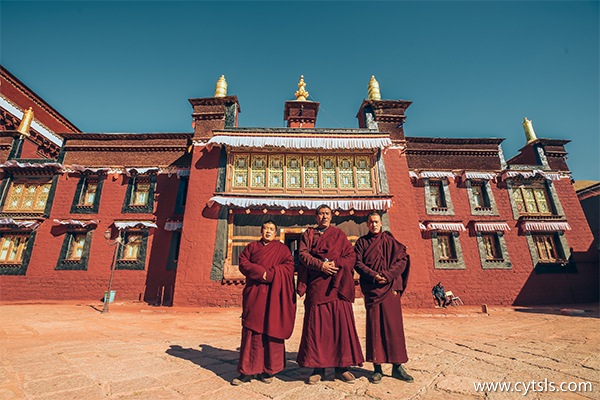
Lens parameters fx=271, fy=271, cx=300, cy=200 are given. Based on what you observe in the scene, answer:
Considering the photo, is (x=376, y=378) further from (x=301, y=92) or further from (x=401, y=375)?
(x=301, y=92)

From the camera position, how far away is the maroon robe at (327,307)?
2785 mm

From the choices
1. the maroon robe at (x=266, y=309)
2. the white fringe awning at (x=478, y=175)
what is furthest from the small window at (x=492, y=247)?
the maroon robe at (x=266, y=309)

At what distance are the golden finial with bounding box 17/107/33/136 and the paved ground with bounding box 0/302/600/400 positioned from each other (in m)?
12.9

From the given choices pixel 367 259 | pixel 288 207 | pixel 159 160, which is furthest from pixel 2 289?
pixel 367 259

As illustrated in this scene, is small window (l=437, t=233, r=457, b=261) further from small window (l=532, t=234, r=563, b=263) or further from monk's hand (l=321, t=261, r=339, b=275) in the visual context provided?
monk's hand (l=321, t=261, r=339, b=275)

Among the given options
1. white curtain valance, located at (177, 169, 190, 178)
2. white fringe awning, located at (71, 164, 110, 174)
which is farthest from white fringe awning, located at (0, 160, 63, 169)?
white curtain valance, located at (177, 169, 190, 178)

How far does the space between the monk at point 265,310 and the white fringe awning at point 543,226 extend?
14516 mm

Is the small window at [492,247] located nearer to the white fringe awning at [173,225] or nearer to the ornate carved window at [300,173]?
the ornate carved window at [300,173]

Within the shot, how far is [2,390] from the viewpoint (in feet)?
8.03

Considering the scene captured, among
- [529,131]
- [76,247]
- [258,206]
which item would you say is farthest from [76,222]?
[529,131]

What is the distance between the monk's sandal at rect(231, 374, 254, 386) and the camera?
8.68ft

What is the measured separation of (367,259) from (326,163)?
8.99m

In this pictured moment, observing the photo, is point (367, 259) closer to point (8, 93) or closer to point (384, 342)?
point (384, 342)

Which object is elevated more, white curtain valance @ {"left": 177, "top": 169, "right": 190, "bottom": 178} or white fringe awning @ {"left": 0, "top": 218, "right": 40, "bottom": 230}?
white curtain valance @ {"left": 177, "top": 169, "right": 190, "bottom": 178}
